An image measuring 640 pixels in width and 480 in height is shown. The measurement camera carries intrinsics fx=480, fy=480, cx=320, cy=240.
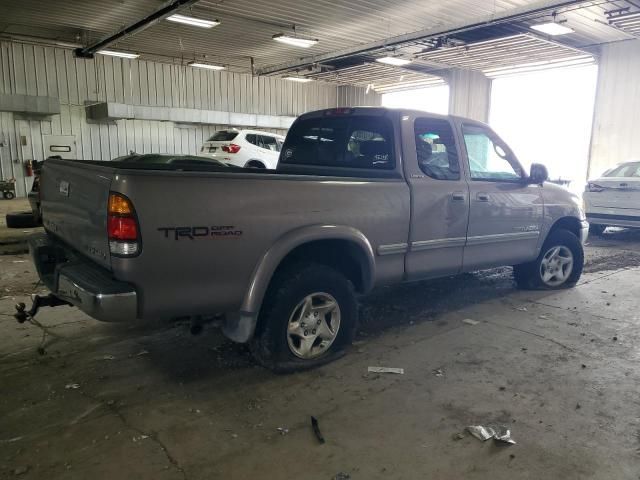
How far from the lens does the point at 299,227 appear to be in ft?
10.2

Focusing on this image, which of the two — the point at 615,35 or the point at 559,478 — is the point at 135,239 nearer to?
the point at 559,478

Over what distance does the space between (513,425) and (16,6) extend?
1387 centimetres

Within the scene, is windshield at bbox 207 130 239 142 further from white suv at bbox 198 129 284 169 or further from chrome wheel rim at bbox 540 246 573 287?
chrome wheel rim at bbox 540 246 573 287

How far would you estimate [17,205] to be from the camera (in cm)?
1330

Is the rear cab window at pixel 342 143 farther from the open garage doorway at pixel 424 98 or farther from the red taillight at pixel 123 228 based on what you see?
the open garage doorway at pixel 424 98

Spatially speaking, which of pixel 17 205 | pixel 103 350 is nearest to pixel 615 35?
pixel 103 350

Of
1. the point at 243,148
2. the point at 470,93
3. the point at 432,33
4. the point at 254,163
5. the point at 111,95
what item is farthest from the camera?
the point at 470,93

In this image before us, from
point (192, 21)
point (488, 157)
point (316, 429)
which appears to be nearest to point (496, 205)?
point (488, 157)

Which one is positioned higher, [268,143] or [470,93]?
[470,93]

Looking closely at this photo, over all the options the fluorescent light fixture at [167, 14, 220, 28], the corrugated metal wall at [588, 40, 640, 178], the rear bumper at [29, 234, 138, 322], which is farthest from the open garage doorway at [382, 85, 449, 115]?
the rear bumper at [29, 234, 138, 322]

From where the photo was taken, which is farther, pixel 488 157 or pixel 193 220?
pixel 488 157

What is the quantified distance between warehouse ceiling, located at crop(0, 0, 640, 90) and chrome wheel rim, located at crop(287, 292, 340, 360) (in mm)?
9111

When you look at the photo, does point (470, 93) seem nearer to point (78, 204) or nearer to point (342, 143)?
point (342, 143)

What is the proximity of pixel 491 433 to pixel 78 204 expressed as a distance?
2804 millimetres
